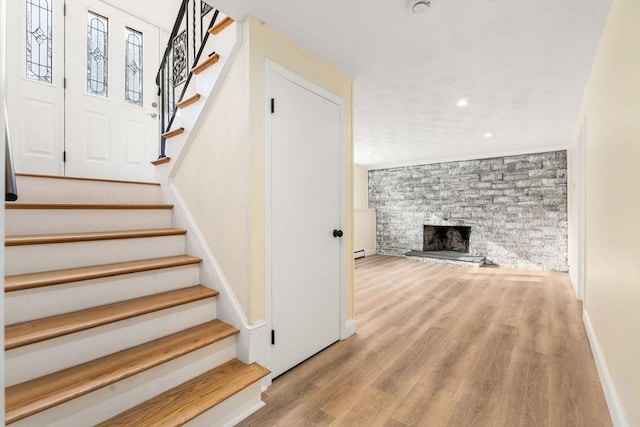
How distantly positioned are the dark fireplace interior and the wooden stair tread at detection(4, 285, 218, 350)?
6137 mm

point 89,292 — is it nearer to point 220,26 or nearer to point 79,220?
point 79,220

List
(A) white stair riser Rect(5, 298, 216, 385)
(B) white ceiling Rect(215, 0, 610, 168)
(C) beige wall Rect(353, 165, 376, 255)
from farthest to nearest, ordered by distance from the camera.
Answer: (C) beige wall Rect(353, 165, 376, 255), (B) white ceiling Rect(215, 0, 610, 168), (A) white stair riser Rect(5, 298, 216, 385)

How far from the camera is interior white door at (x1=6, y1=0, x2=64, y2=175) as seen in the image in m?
2.73

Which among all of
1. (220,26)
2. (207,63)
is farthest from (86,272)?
(220,26)

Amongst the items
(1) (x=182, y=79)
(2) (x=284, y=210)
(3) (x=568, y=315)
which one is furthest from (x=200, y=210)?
(3) (x=568, y=315)

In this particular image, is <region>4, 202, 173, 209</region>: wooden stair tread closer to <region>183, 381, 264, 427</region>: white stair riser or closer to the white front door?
<region>183, 381, 264, 427</region>: white stair riser

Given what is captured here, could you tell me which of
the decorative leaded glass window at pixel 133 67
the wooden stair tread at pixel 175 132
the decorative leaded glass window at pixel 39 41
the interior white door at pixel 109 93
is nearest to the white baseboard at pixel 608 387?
the wooden stair tread at pixel 175 132

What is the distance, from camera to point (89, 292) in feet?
5.18

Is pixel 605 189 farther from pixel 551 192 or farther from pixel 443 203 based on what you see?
pixel 443 203

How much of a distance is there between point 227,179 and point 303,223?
0.62m

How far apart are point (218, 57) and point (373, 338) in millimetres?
2541

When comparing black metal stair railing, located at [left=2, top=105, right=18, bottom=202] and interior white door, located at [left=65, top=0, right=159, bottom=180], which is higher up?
interior white door, located at [left=65, top=0, right=159, bottom=180]

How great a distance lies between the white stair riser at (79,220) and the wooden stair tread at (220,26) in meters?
1.39

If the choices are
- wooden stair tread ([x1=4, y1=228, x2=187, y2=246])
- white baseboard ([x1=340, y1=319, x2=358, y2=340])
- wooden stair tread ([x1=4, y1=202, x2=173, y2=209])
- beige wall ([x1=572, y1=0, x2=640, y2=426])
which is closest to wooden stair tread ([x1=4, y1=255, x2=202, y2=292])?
wooden stair tread ([x1=4, y1=228, x2=187, y2=246])
